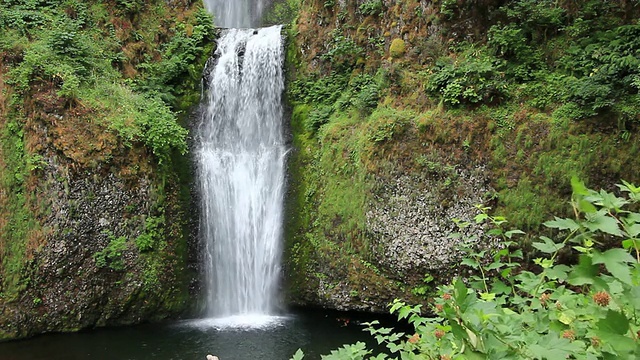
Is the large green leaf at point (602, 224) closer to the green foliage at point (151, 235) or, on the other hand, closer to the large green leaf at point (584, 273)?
the large green leaf at point (584, 273)

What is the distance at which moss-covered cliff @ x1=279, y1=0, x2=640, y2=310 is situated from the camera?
637 cm

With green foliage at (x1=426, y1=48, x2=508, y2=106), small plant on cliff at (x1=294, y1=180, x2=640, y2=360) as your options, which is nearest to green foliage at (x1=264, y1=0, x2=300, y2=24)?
green foliage at (x1=426, y1=48, x2=508, y2=106)

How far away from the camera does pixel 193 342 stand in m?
7.04

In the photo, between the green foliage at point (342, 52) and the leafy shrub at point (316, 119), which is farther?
the green foliage at point (342, 52)

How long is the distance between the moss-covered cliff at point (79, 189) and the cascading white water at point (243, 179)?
2.09ft

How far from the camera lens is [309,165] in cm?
921

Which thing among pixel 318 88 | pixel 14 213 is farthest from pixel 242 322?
pixel 318 88

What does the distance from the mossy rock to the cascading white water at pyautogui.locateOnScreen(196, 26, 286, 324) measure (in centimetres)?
313

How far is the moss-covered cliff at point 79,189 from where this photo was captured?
23.9 feet

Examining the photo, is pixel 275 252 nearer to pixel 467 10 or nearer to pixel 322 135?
pixel 322 135

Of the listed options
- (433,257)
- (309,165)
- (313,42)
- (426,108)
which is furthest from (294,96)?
(433,257)

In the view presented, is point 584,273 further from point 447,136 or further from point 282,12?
point 282,12

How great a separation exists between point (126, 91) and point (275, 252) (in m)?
4.82

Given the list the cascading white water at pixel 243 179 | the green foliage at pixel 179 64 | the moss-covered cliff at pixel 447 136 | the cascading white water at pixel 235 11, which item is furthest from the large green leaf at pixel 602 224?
the cascading white water at pixel 235 11
